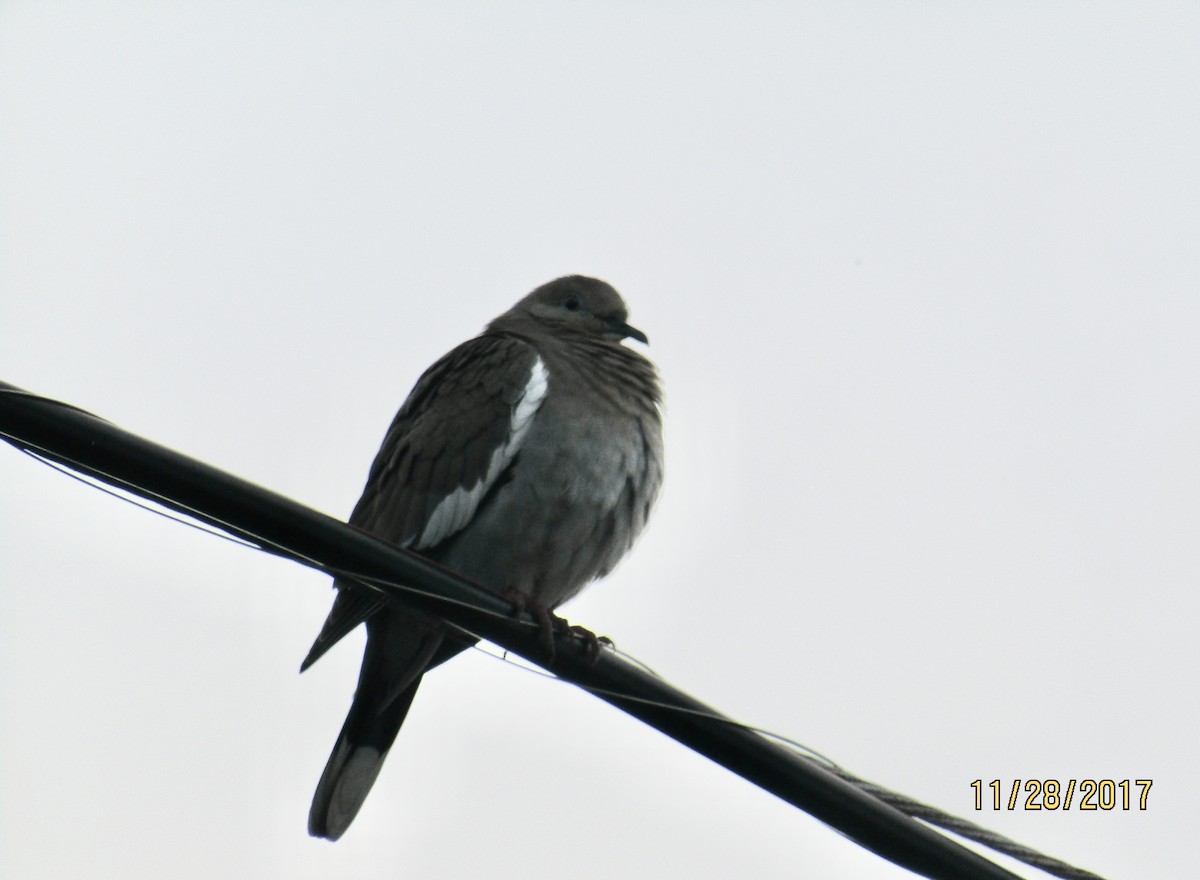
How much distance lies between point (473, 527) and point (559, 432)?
15.2 inches

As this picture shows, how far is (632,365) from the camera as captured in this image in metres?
4.85

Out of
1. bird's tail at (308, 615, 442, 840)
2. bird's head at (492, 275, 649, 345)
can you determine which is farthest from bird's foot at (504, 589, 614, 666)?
bird's head at (492, 275, 649, 345)

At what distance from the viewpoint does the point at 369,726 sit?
14.5 feet

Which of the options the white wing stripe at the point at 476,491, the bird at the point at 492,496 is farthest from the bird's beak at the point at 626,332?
the white wing stripe at the point at 476,491

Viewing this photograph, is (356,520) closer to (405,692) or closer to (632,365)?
(405,692)

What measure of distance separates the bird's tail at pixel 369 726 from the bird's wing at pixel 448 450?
1.04 feet

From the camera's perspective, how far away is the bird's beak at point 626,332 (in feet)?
17.3

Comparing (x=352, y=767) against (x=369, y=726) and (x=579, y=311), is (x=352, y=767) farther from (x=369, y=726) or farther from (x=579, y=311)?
(x=579, y=311)

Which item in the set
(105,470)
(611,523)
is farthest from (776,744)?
(611,523)

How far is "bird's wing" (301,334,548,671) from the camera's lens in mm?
4152

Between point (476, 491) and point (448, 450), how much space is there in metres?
0.21

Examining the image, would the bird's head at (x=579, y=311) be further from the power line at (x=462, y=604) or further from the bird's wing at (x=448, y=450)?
the power line at (x=462, y=604)

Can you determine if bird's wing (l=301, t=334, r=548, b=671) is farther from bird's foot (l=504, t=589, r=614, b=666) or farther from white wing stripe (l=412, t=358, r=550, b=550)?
bird's foot (l=504, t=589, r=614, b=666)

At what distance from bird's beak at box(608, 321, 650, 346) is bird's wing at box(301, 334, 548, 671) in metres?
0.71
